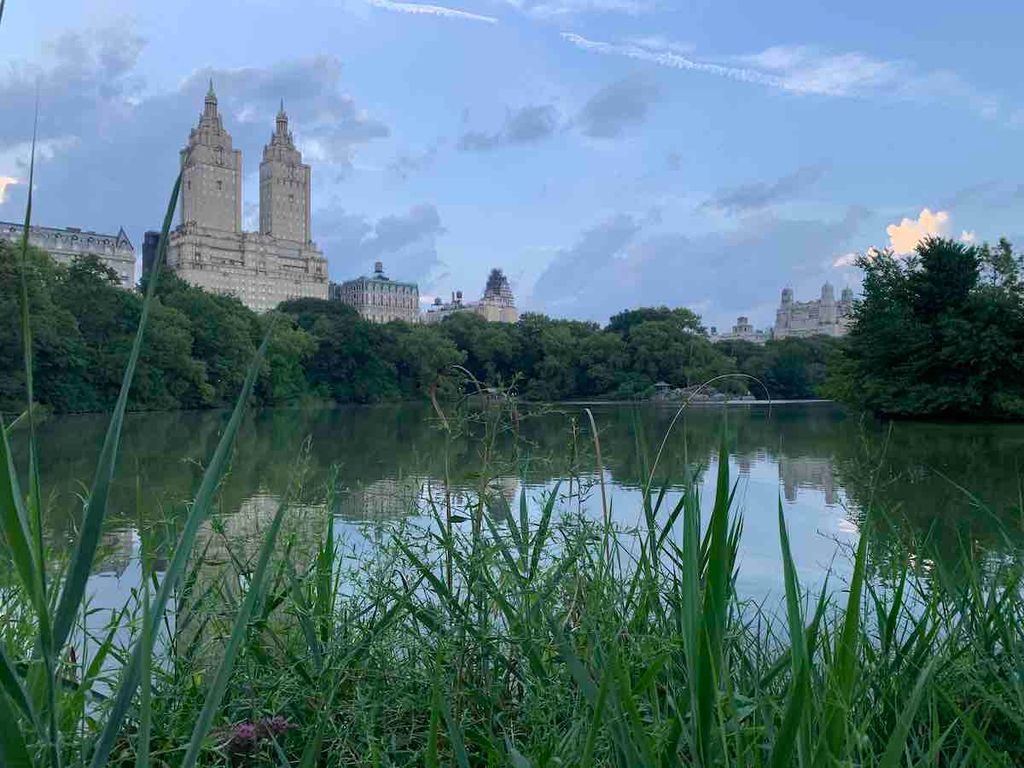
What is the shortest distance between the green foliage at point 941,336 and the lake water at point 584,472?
947 mm

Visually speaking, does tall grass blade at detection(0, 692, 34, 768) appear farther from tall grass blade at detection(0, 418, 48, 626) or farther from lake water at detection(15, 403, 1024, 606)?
lake water at detection(15, 403, 1024, 606)

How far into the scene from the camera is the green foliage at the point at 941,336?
22.2 m

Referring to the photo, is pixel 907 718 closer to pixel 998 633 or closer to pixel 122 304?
pixel 998 633

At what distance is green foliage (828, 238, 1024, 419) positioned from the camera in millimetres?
22172

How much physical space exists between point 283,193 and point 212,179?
9760 mm

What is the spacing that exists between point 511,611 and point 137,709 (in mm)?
617

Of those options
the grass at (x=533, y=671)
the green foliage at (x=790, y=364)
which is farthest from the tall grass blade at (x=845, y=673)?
the green foliage at (x=790, y=364)

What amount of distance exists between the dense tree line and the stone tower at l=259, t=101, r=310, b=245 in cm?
4217

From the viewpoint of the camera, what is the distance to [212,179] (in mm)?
78500

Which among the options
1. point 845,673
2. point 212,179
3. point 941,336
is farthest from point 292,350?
point 212,179

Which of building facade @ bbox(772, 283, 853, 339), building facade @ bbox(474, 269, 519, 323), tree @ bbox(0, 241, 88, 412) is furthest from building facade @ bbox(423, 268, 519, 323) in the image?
tree @ bbox(0, 241, 88, 412)

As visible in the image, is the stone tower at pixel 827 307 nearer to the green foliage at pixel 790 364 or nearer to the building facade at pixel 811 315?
the building facade at pixel 811 315

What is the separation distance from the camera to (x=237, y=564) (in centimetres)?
173

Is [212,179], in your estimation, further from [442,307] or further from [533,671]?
[533,671]
